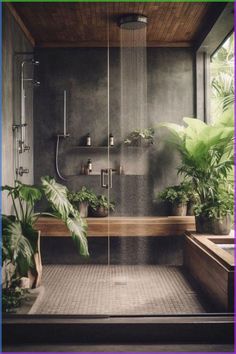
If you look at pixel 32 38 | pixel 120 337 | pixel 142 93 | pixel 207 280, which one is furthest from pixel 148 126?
pixel 120 337

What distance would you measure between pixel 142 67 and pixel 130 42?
310 mm

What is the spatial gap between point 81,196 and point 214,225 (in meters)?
1.56

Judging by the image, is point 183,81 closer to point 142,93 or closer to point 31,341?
point 142,93

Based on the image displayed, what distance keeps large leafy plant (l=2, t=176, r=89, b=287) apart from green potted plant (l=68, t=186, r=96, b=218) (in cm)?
109

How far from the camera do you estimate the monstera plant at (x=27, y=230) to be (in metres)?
3.66

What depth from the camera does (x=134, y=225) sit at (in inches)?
224

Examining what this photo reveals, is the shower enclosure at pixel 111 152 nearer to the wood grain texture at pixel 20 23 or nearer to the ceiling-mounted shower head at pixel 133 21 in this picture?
the ceiling-mounted shower head at pixel 133 21

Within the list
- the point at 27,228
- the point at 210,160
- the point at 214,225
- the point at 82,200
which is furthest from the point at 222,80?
the point at 27,228

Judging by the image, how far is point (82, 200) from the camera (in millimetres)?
5879

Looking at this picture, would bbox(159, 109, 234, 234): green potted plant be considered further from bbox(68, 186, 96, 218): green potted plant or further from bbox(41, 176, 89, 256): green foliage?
bbox(41, 176, 89, 256): green foliage

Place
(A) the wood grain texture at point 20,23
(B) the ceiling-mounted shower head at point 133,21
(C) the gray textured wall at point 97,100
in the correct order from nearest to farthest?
(A) the wood grain texture at point 20,23, (B) the ceiling-mounted shower head at point 133,21, (C) the gray textured wall at point 97,100

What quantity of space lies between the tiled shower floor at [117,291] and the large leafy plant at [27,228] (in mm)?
424

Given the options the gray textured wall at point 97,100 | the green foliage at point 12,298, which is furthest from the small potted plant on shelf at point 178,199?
the green foliage at point 12,298

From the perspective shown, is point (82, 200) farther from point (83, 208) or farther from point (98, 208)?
point (98, 208)
